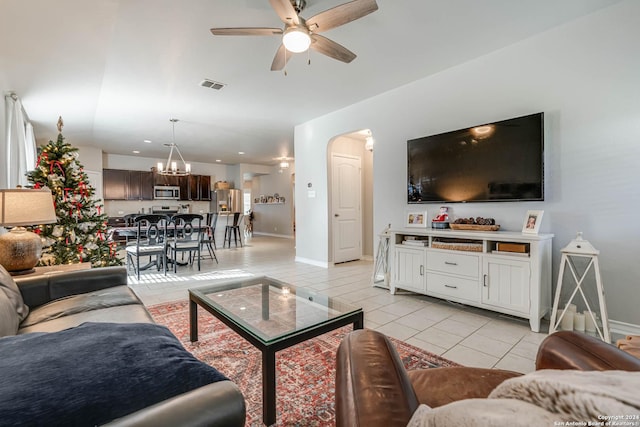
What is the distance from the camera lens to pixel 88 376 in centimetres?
75

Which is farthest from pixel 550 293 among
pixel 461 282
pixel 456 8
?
pixel 456 8

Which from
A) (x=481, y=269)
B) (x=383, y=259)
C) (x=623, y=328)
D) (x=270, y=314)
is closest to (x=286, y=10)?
(x=270, y=314)

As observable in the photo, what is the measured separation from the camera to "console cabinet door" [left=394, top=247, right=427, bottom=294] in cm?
321

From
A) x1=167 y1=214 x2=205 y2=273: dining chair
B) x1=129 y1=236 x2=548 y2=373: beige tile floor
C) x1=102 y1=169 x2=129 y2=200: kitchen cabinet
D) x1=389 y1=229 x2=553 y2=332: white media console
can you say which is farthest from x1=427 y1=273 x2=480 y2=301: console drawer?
x1=102 y1=169 x2=129 y2=200: kitchen cabinet

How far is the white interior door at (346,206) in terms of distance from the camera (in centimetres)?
532

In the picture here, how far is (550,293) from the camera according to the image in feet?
8.65

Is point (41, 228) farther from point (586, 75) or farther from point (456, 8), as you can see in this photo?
point (586, 75)

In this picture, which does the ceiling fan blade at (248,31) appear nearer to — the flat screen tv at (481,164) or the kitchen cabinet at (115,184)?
the flat screen tv at (481,164)

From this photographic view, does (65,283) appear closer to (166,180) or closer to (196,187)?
(166,180)

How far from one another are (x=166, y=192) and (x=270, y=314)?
27.3 feet

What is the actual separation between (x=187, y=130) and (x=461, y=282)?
5.66 metres

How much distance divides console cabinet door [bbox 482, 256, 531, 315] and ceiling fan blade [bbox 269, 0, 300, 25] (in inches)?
102

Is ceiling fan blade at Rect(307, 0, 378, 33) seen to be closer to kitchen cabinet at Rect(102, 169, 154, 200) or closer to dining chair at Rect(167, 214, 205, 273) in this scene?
dining chair at Rect(167, 214, 205, 273)

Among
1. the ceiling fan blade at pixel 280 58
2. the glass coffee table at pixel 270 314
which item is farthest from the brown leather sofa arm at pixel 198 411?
the ceiling fan blade at pixel 280 58
